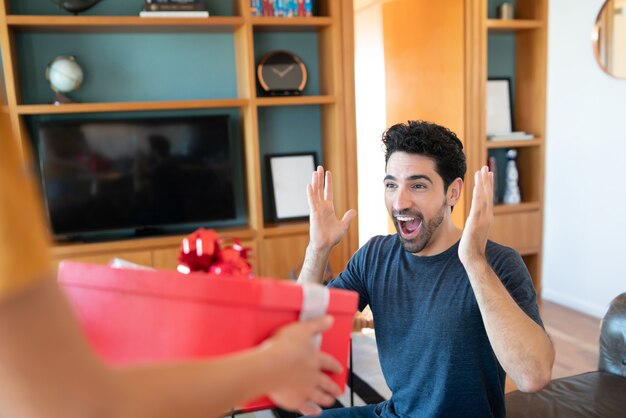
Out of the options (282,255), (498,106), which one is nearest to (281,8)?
(282,255)

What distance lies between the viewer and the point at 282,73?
140 inches

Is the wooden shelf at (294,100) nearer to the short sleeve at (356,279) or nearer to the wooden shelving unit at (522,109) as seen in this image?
the wooden shelving unit at (522,109)

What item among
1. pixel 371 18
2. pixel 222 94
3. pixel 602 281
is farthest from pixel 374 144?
pixel 602 281

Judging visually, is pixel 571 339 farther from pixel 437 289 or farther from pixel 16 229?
pixel 16 229

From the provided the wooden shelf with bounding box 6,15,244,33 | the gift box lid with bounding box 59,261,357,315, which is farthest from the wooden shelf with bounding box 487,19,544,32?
the gift box lid with bounding box 59,261,357,315

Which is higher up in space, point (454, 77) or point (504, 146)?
point (454, 77)

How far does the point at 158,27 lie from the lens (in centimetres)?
328

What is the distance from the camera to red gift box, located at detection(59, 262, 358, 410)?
0.72 m

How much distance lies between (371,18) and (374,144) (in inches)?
43.9

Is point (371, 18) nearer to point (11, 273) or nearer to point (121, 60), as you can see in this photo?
point (121, 60)

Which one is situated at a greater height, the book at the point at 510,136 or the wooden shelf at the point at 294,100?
the wooden shelf at the point at 294,100

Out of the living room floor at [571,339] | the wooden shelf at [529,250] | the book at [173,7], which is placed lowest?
the living room floor at [571,339]

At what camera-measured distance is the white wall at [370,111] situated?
16.1ft

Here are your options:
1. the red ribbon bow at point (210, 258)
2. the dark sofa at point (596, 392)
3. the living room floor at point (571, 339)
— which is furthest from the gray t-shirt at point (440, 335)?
the living room floor at point (571, 339)
